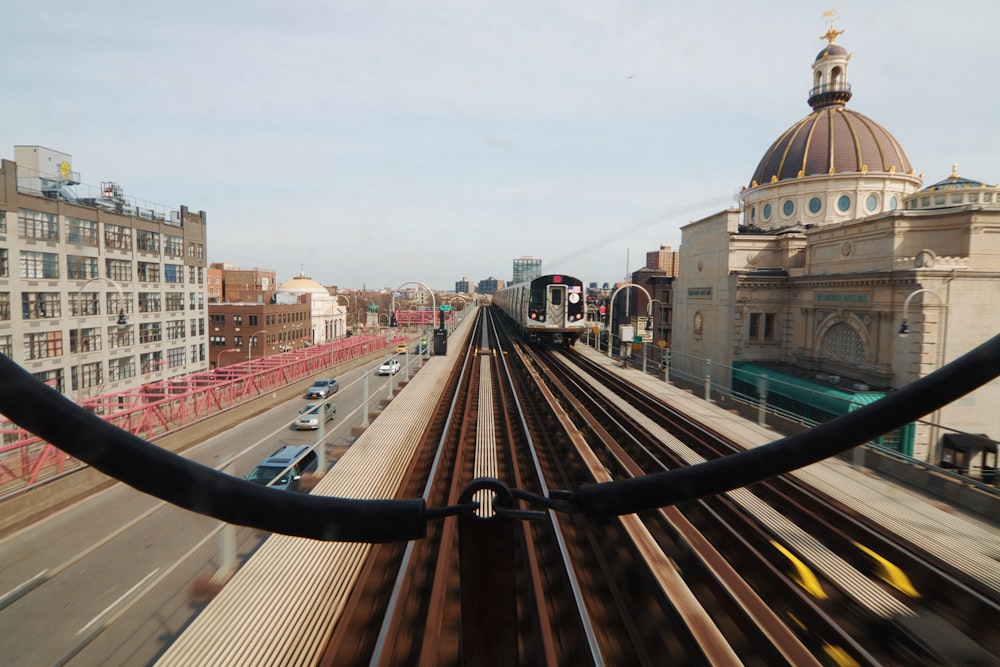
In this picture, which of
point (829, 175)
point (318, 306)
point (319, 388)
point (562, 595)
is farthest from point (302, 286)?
point (562, 595)

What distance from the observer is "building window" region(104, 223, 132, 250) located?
693 inches

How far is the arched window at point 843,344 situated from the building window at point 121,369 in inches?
1231

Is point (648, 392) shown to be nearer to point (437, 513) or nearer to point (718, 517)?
point (718, 517)

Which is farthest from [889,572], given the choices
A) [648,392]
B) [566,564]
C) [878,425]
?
[648,392]

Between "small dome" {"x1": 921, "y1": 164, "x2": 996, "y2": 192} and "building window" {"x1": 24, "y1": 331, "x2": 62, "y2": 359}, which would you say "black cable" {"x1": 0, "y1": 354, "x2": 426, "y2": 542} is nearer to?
"building window" {"x1": 24, "y1": 331, "x2": 62, "y2": 359}

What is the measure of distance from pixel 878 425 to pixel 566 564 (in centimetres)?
401

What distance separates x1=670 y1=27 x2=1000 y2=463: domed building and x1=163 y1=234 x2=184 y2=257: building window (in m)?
25.2

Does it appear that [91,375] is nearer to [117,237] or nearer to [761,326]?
[117,237]

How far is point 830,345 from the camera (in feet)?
75.5

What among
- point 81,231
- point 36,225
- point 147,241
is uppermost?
point 147,241

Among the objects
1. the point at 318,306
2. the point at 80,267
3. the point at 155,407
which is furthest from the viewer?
the point at 318,306

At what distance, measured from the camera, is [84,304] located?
16812 millimetres

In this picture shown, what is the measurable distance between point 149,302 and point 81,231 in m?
11.6

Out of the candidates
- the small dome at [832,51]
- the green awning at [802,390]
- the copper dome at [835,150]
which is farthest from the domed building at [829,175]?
the green awning at [802,390]
